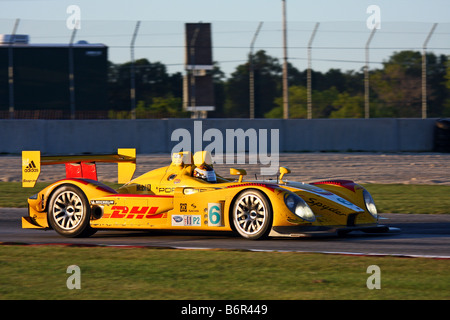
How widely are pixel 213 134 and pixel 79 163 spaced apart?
1393cm

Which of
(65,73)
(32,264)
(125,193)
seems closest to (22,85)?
(65,73)

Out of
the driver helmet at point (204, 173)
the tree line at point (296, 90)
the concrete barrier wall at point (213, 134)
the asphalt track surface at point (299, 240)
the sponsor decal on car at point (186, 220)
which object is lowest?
the asphalt track surface at point (299, 240)

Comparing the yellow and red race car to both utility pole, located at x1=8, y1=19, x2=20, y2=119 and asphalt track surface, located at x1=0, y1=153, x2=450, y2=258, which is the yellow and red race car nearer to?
asphalt track surface, located at x1=0, y1=153, x2=450, y2=258

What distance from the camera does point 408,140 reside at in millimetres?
25969

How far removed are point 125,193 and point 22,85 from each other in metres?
16.7

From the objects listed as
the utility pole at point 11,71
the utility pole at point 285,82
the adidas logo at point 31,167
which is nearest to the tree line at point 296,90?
the utility pole at point 285,82

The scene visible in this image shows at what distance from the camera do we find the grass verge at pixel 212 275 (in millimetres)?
6031

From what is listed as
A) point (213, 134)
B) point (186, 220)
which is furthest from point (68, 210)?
point (213, 134)

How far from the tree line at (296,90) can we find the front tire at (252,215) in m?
16.1

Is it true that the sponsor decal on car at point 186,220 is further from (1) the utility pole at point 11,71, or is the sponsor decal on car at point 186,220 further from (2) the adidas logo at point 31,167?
(1) the utility pole at point 11,71

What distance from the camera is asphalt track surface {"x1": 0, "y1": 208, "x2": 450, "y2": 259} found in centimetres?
850

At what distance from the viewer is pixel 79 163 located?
439 inches

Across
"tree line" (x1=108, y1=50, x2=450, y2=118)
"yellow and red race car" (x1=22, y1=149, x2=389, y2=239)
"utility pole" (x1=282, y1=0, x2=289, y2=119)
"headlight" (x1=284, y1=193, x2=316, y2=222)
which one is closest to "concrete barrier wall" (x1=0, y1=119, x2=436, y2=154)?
"tree line" (x1=108, y1=50, x2=450, y2=118)
